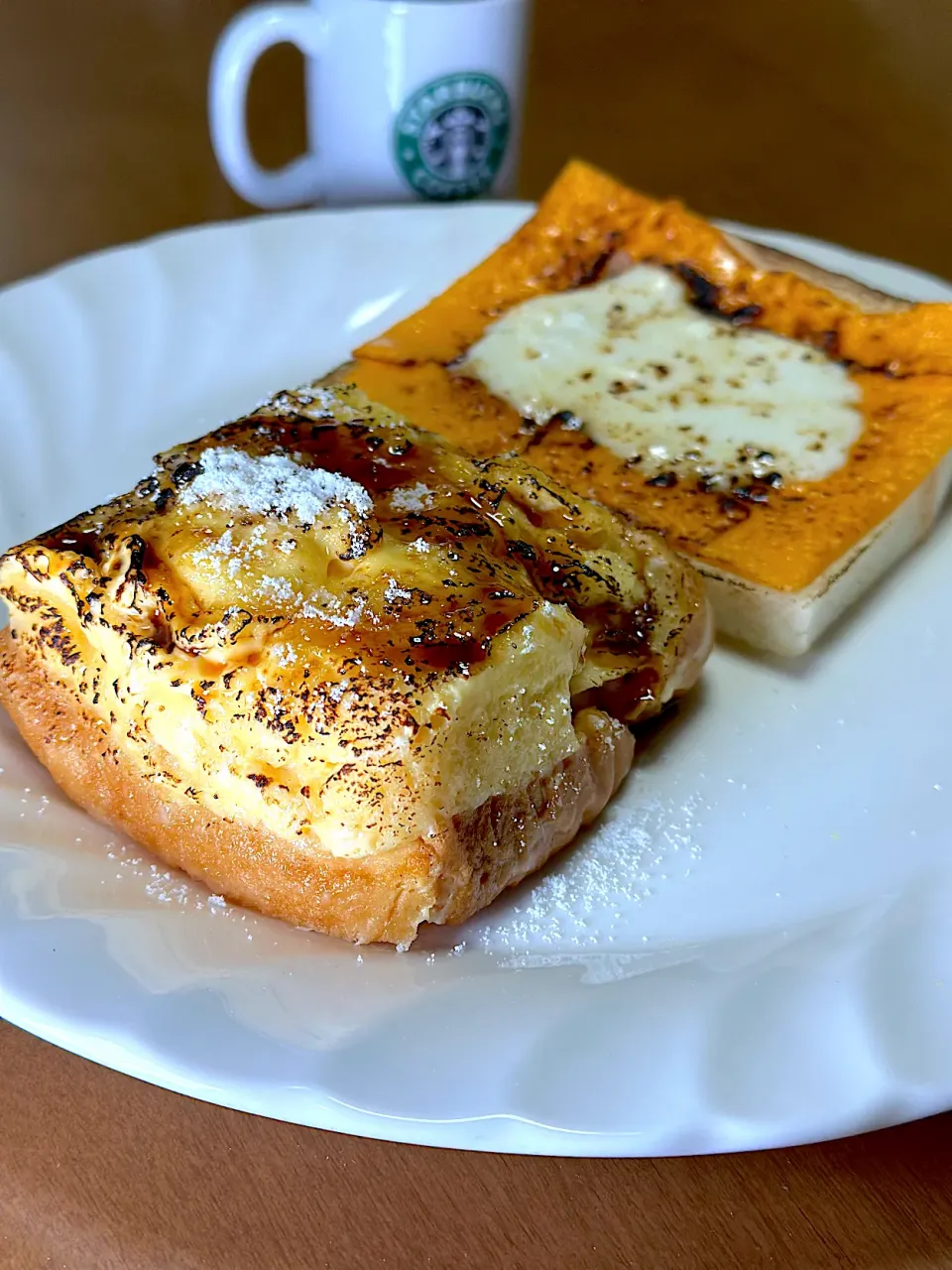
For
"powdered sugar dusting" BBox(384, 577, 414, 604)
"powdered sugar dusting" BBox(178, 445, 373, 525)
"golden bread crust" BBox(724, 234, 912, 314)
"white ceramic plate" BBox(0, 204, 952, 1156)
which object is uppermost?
"golden bread crust" BBox(724, 234, 912, 314)

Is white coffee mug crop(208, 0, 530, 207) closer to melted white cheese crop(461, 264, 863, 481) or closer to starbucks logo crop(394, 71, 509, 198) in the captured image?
starbucks logo crop(394, 71, 509, 198)

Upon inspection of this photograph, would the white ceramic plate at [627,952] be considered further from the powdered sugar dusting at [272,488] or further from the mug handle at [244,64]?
the mug handle at [244,64]

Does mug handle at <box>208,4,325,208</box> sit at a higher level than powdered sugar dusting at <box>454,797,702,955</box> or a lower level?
higher

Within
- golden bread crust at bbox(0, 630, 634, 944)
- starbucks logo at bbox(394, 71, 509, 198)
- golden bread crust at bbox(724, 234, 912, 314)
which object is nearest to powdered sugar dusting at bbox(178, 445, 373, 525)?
golden bread crust at bbox(0, 630, 634, 944)

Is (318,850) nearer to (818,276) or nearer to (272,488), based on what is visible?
(272,488)

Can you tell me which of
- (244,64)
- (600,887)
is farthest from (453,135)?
(600,887)

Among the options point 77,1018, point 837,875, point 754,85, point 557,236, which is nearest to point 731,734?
point 837,875

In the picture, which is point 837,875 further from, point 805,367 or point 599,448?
point 805,367

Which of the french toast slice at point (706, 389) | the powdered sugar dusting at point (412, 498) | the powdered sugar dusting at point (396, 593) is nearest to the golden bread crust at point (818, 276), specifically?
the french toast slice at point (706, 389)
